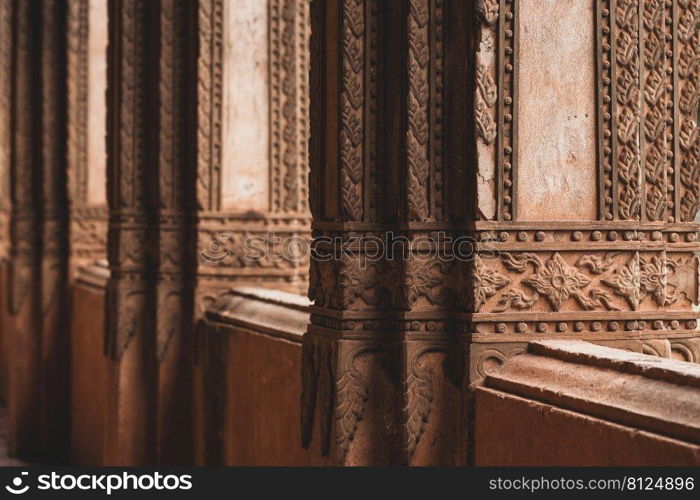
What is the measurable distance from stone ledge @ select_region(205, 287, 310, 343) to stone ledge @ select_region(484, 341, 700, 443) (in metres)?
1.55

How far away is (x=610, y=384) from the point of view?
123 inches

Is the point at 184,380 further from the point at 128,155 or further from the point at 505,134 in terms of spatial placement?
the point at 505,134

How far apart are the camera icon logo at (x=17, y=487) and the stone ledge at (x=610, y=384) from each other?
136 centimetres

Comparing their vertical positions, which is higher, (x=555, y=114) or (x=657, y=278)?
(x=555, y=114)

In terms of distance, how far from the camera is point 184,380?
6.69m

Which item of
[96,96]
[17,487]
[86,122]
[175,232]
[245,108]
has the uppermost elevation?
[96,96]

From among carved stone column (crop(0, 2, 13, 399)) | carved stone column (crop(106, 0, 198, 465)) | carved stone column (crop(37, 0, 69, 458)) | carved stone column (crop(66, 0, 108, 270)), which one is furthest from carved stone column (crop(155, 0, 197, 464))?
carved stone column (crop(0, 2, 13, 399))

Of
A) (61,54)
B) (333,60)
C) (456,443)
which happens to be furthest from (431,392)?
(61,54)

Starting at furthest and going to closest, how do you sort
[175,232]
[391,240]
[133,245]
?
1. [133,245]
2. [175,232]
3. [391,240]

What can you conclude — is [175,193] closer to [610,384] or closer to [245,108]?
[245,108]

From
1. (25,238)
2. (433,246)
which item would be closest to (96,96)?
(25,238)

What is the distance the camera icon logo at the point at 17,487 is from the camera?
11.7 feet

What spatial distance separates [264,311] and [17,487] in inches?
86.2

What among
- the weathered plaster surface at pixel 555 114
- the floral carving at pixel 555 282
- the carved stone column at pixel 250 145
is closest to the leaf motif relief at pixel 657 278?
the floral carving at pixel 555 282
